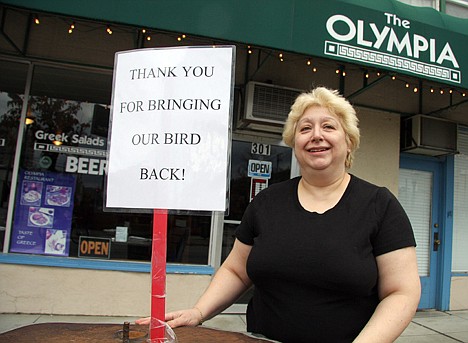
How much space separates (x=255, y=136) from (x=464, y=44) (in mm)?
2834

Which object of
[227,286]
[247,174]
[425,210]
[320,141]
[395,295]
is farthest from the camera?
[425,210]

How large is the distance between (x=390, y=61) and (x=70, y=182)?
420 centimetres

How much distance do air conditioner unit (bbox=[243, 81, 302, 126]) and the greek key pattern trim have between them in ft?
4.22

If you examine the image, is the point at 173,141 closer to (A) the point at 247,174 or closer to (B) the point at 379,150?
(A) the point at 247,174

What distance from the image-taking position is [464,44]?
4.34 m

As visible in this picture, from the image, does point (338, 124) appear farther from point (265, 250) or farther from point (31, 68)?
point (31, 68)

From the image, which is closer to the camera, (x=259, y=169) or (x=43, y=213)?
(x=43, y=213)

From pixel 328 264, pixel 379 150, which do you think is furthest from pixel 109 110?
pixel 328 264

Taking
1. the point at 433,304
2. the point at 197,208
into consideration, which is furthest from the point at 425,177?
the point at 197,208

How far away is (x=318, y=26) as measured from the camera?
12.4 feet

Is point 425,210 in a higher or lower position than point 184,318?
higher

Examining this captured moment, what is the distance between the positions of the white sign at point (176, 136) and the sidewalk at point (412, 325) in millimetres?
3006

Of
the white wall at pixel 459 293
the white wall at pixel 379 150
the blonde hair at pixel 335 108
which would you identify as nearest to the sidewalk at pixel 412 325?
the white wall at pixel 459 293

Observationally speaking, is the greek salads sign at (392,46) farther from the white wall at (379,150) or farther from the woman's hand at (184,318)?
the woman's hand at (184,318)
